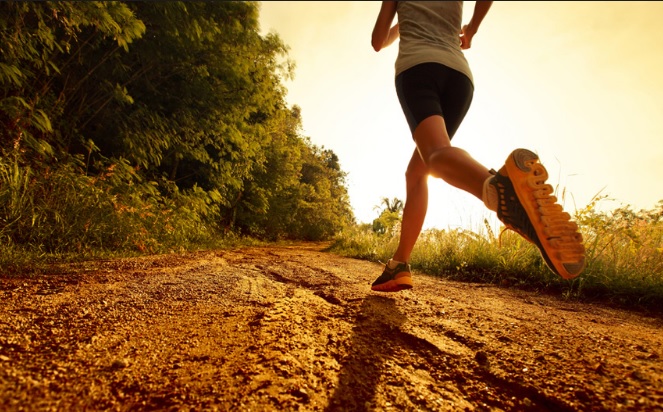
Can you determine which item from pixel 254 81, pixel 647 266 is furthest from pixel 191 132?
pixel 647 266

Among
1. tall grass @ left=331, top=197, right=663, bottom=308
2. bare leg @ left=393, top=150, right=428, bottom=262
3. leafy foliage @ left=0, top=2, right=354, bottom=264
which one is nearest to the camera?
bare leg @ left=393, top=150, right=428, bottom=262

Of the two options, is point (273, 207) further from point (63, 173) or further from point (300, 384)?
point (300, 384)

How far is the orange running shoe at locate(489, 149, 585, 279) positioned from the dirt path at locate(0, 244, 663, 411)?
29 cm

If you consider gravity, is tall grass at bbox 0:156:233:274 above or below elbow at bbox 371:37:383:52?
below

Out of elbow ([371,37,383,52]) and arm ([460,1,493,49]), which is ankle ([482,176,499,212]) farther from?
arm ([460,1,493,49])

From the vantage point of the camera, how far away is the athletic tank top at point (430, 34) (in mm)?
1552

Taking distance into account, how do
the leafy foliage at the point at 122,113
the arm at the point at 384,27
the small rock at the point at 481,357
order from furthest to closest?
1. the leafy foliage at the point at 122,113
2. the arm at the point at 384,27
3. the small rock at the point at 481,357

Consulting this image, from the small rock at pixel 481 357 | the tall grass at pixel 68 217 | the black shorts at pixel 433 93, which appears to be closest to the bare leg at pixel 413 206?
the black shorts at pixel 433 93

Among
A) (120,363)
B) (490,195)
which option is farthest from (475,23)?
(120,363)

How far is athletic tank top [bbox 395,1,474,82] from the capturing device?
1552 mm

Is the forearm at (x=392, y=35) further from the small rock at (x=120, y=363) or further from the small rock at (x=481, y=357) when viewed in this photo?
the small rock at (x=120, y=363)

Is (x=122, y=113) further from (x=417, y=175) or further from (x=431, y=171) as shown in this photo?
(x=431, y=171)

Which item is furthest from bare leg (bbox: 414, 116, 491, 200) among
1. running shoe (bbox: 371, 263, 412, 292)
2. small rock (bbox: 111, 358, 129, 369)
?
small rock (bbox: 111, 358, 129, 369)

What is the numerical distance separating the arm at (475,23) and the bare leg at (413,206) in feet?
2.95
